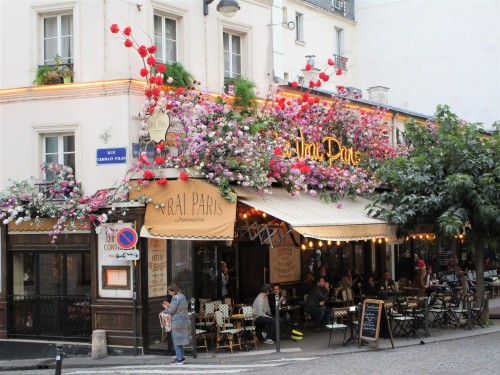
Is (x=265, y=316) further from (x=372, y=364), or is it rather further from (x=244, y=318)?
(x=372, y=364)

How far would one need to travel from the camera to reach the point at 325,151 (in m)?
20.0

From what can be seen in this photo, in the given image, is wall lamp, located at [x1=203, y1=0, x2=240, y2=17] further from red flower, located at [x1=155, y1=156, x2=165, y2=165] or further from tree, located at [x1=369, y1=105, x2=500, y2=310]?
tree, located at [x1=369, y1=105, x2=500, y2=310]

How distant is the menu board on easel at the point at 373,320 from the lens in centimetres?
1612

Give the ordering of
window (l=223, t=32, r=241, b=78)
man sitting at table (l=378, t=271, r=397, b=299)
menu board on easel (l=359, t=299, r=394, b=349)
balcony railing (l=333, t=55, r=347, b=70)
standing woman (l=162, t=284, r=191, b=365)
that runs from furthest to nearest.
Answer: balcony railing (l=333, t=55, r=347, b=70) < man sitting at table (l=378, t=271, r=397, b=299) < window (l=223, t=32, r=241, b=78) < menu board on easel (l=359, t=299, r=394, b=349) < standing woman (l=162, t=284, r=191, b=365)

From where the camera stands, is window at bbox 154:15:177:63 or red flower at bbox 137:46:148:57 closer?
red flower at bbox 137:46:148:57

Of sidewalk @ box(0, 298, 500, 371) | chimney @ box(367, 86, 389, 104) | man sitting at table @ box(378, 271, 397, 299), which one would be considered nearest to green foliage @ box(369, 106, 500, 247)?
sidewalk @ box(0, 298, 500, 371)

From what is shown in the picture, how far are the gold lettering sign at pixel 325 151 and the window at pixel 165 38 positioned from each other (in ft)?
11.0

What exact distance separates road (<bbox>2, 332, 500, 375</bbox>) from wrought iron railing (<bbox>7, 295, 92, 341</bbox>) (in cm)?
136

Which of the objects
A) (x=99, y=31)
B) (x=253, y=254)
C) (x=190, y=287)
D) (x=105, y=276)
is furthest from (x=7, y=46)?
(x=253, y=254)

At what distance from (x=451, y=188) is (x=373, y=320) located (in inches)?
145

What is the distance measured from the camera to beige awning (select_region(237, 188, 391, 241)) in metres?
15.7

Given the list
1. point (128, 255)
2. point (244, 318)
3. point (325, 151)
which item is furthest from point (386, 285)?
point (128, 255)

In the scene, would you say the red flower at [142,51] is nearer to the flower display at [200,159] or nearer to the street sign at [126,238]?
the flower display at [200,159]

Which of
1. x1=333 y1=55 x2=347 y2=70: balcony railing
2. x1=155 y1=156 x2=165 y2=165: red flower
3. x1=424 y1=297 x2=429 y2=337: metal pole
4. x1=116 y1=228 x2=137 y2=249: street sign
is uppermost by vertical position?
x1=333 y1=55 x2=347 y2=70: balcony railing
